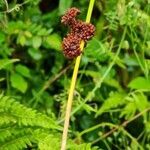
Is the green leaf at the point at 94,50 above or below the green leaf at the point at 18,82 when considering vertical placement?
above

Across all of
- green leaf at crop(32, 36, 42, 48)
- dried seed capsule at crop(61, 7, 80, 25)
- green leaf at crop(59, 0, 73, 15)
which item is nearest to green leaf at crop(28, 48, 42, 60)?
green leaf at crop(32, 36, 42, 48)

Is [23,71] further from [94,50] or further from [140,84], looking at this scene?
[140,84]

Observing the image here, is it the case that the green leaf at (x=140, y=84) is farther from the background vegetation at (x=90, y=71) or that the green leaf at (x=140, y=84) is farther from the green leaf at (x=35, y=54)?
the green leaf at (x=35, y=54)

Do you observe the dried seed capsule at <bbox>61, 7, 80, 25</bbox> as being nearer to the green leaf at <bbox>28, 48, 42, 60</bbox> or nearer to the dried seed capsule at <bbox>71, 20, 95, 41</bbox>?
the dried seed capsule at <bbox>71, 20, 95, 41</bbox>

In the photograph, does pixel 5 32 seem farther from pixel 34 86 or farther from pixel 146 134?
pixel 146 134

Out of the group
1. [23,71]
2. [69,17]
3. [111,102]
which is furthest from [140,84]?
[69,17]

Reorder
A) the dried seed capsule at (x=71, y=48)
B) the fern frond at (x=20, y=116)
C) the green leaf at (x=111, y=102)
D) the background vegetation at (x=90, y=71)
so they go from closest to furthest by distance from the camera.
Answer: the dried seed capsule at (x=71, y=48) → the fern frond at (x=20, y=116) → the background vegetation at (x=90, y=71) → the green leaf at (x=111, y=102)

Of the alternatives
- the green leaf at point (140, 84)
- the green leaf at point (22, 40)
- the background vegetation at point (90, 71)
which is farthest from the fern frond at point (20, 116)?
the green leaf at point (140, 84)
